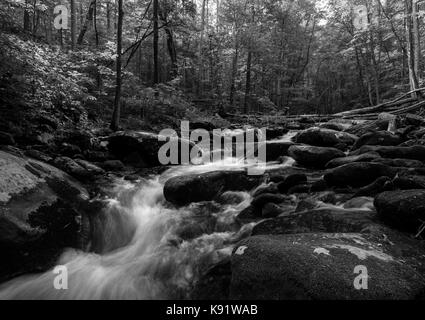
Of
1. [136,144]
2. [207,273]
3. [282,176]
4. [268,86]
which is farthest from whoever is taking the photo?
[268,86]

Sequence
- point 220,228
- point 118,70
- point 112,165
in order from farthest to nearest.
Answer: point 118,70
point 112,165
point 220,228

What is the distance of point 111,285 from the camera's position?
468 cm

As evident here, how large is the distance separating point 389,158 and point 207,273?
4.79 metres

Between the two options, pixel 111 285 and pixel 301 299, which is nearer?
pixel 301 299

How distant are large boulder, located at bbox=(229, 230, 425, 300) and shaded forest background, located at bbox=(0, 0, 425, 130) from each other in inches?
244

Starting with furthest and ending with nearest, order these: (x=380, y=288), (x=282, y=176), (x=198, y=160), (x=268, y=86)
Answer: (x=268, y=86), (x=198, y=160), (x=282, y=176), (x=380, y=288)

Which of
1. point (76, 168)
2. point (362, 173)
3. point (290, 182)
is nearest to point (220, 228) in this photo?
point (290, 182)

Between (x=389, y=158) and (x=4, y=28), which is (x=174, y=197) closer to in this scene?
(x=389, y=158)

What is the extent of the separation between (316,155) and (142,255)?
472 cm

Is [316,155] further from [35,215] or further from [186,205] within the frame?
[35,215]

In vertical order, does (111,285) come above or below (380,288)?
below

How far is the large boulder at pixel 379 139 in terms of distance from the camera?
834 cm

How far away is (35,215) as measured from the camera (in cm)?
500

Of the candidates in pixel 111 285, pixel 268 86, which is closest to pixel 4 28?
pixel 111 285
